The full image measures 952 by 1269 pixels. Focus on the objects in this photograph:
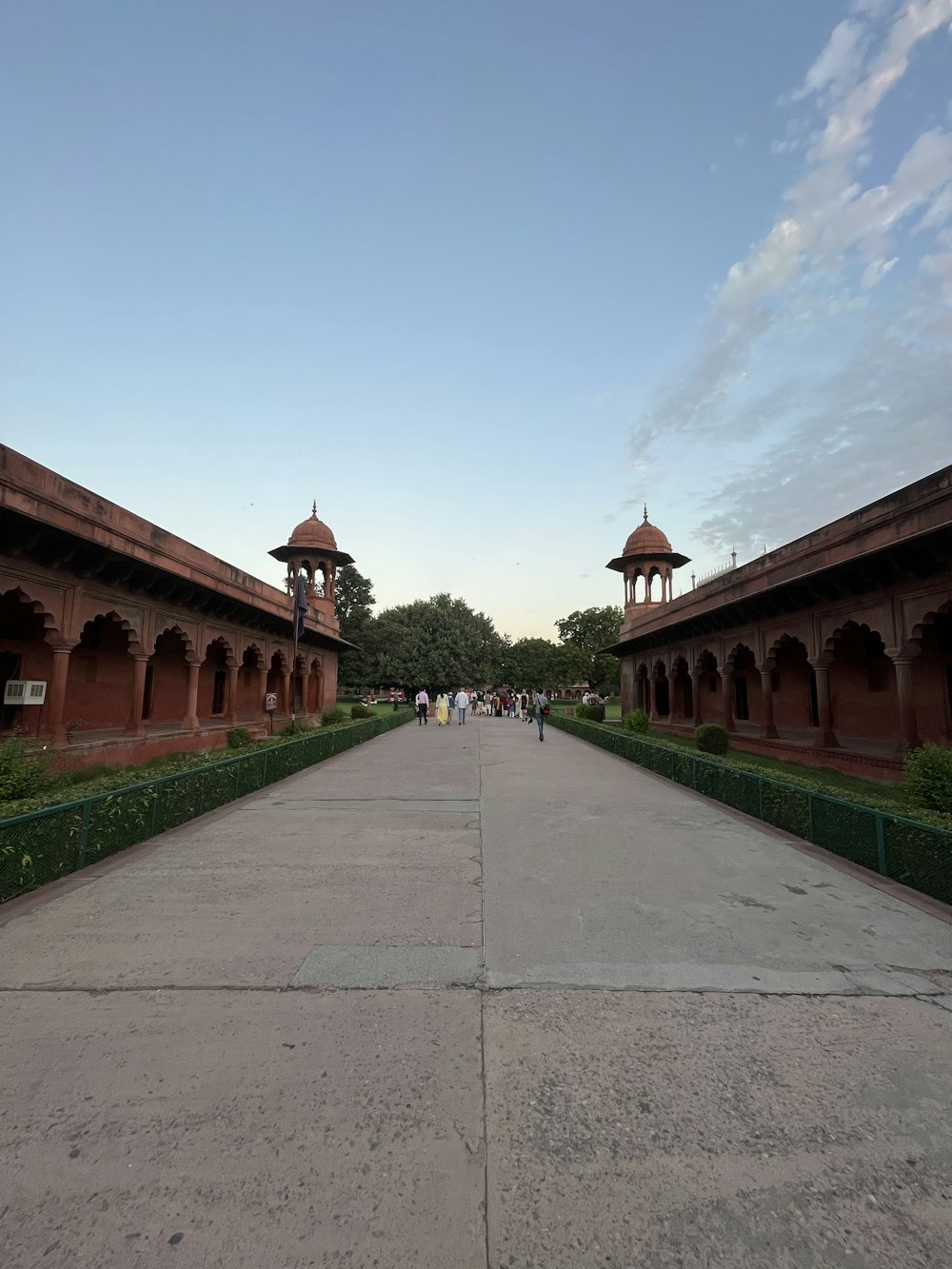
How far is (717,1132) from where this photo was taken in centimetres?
221

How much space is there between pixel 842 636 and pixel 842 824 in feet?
35.9

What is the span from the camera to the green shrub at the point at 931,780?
242 inches

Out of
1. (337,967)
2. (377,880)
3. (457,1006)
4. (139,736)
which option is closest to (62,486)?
(139,736)

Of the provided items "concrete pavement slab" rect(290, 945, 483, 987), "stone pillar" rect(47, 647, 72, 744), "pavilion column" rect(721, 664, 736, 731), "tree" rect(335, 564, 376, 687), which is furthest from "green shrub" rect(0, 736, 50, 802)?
"tree" rect(335, 564, 376, 687)

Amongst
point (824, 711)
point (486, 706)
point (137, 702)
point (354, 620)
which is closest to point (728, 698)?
point (824, 711)

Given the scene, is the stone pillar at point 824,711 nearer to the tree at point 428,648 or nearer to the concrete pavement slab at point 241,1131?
the concrete pavement slab at point 241,1131

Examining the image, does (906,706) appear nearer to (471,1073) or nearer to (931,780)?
(931,780)

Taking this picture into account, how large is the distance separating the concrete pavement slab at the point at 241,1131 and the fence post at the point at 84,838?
2438 millimetres

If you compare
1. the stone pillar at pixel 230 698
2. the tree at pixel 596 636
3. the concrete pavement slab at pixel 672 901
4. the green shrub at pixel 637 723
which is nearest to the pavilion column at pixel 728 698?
the green shrub at pixel 637 723

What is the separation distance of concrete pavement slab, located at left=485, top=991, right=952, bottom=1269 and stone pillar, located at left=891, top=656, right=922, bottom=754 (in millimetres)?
10054

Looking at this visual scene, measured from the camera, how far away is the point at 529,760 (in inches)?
545

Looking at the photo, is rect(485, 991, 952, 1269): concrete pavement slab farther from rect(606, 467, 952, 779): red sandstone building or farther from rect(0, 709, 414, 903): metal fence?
rect(606, 467, 952, 779): red sandstone building

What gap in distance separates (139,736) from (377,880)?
1050 cm

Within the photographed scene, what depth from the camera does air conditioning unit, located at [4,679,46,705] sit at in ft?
36.1
